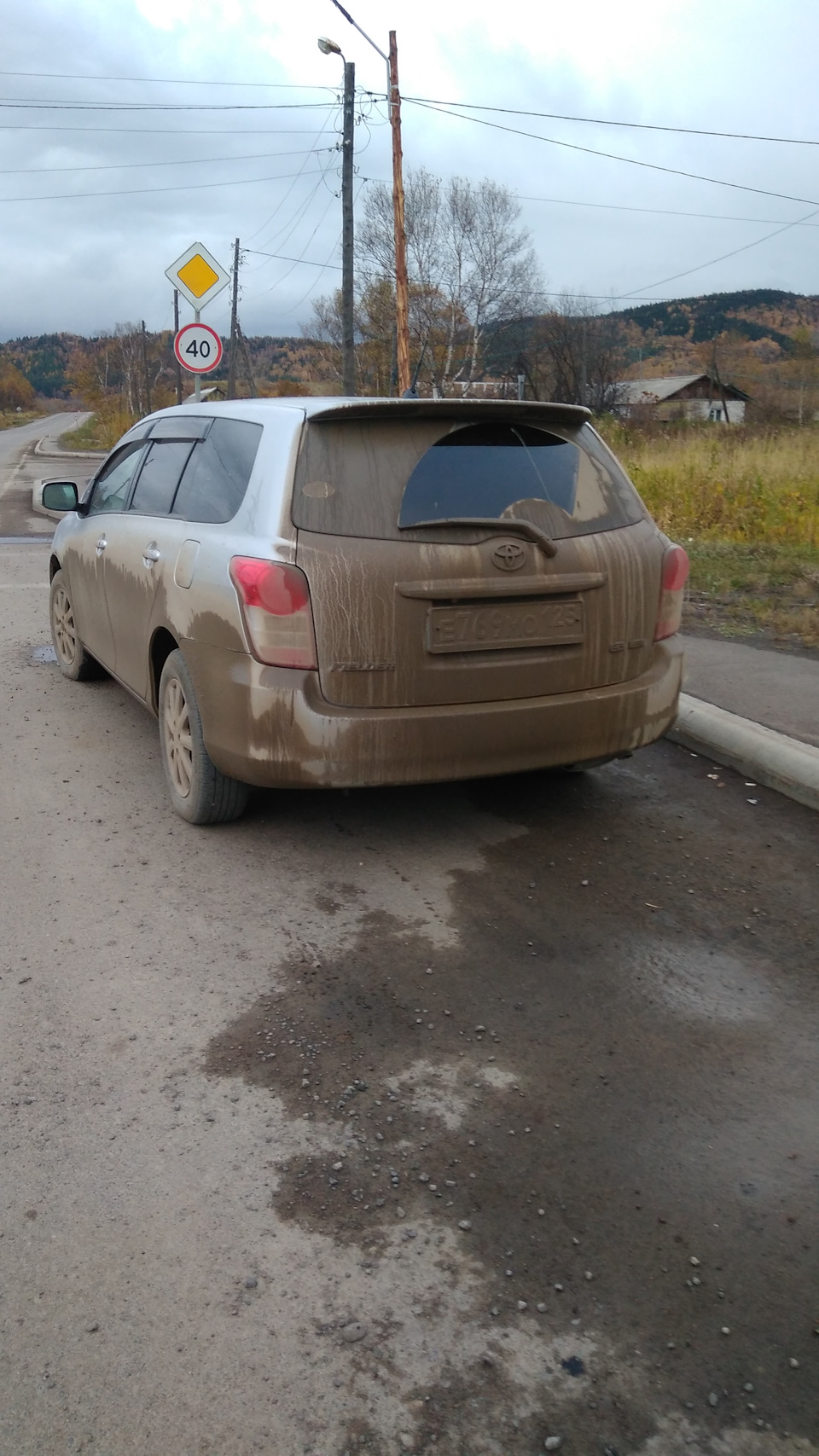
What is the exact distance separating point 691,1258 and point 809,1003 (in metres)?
1.25

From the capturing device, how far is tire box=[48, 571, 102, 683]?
7230 millimetres

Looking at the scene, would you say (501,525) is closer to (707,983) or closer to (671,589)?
(671,589)

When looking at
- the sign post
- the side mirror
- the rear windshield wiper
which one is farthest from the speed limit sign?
the rear windshield wiper

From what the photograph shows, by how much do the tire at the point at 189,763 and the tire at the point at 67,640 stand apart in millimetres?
2257

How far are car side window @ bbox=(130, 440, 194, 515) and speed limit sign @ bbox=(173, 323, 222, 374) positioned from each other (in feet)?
34.5

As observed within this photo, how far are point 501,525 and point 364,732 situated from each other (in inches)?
35.3

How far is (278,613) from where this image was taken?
411 cm

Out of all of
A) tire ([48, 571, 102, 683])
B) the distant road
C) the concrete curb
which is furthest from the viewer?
the distant road

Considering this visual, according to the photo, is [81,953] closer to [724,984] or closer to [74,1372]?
[74,1372]

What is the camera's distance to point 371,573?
13.4ft

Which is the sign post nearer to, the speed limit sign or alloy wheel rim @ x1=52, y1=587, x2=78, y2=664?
the speed limit sign

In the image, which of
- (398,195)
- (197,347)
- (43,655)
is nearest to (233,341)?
(398,195)

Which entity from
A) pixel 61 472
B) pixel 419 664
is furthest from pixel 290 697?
pixel 61 472

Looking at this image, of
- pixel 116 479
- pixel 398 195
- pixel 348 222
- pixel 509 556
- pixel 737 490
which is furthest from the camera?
pixel 348 222
